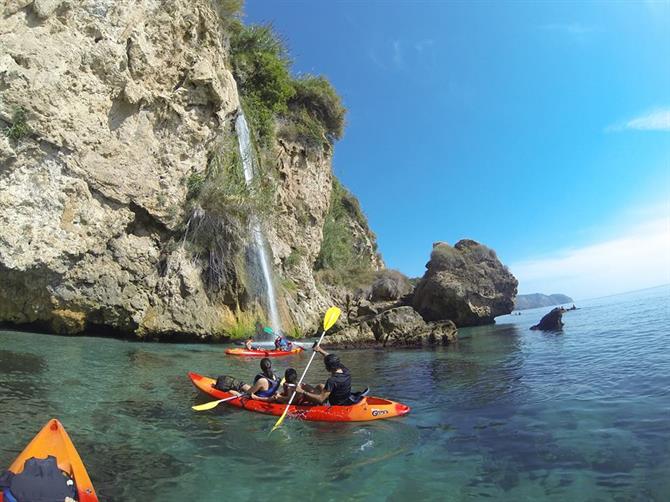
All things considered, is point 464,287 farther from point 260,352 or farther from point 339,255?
point 260,352

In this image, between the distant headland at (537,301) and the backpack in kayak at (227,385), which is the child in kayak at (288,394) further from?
the distant headland at (537,301)

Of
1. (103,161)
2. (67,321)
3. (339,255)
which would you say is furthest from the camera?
(339,255)

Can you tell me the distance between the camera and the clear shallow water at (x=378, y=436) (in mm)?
4637

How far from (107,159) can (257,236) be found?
756 cm

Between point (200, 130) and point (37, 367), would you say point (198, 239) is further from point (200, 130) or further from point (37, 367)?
point (37, 367)

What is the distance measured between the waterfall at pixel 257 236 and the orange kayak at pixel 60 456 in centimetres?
1556

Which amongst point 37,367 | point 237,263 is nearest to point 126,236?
point 237,263

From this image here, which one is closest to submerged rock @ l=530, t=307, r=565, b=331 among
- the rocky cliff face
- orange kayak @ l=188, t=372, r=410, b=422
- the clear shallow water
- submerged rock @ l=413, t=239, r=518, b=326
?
submerged rock @ l=413, t=239, r=518, b=326

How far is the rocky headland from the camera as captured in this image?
1295cm

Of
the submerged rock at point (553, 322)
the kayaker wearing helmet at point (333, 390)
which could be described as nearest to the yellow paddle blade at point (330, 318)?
the kayaker wearing helmet at point (333, 390)

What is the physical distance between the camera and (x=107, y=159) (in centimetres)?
1472

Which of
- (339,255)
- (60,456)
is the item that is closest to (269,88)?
(339,255)

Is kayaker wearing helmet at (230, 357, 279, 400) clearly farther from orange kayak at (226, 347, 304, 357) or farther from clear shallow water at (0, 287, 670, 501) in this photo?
orange kayak at (226, 347, 304, 357)

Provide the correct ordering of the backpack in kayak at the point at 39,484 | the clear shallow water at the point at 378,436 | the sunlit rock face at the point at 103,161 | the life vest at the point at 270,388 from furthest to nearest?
the sunlit rock face at the point at 103,161 < the life vest at the point at 270,388 < the clear shallow water at the point at 378,436 < the backpack in kayak at the point at 39,484
